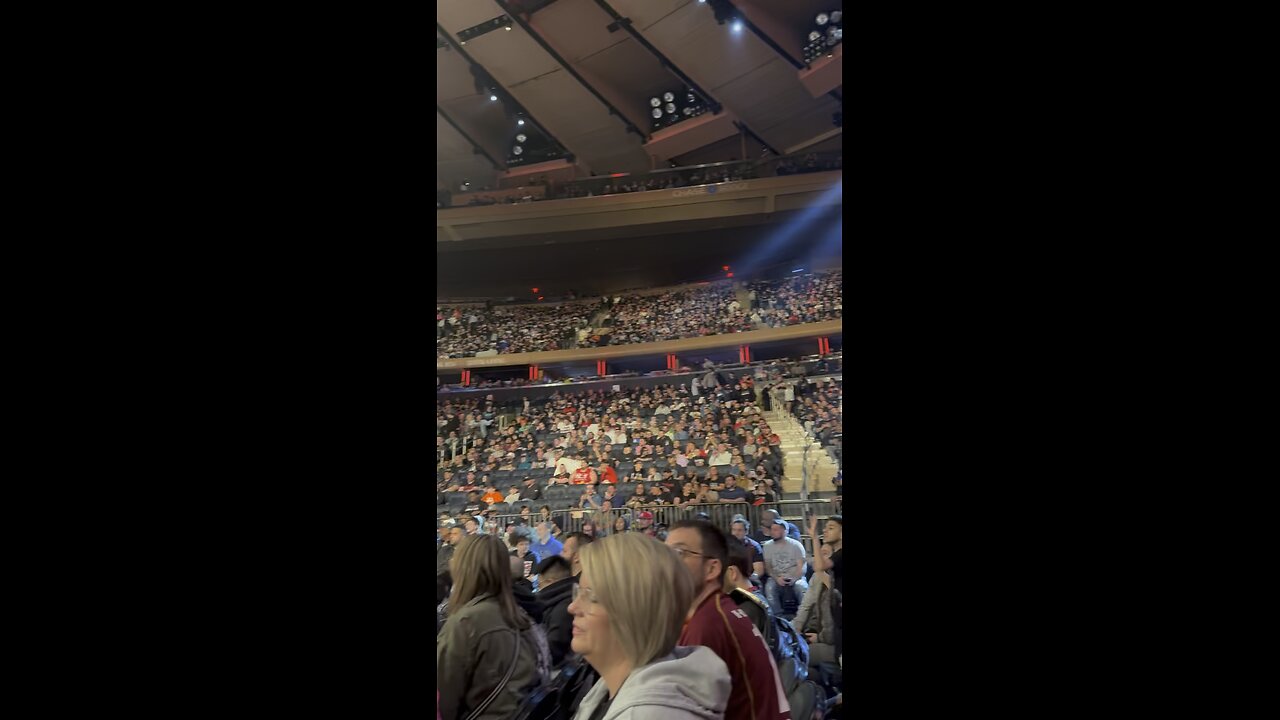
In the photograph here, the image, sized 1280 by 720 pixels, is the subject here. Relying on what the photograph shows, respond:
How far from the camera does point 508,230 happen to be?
1715 mm

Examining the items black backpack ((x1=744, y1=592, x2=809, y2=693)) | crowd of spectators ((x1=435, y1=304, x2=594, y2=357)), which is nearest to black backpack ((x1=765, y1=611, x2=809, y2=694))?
black backpack ((x1=744, y1=592, x2=809, y2=693))

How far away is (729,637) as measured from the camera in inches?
54.7

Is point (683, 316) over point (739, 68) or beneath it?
beneath

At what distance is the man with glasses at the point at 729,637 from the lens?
54.0 inches

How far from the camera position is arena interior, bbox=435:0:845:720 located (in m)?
1.48

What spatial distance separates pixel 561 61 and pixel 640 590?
124 centimetres

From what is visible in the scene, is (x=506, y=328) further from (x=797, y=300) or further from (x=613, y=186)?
(x=797, y=300)

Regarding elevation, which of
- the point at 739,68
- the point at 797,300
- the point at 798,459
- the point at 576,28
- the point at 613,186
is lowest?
the point at 798,459

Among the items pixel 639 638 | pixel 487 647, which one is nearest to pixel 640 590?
pixel 639 638

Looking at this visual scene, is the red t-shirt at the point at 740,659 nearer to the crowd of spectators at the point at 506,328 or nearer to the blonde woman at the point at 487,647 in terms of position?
the blonde woman at the point at 487,647
